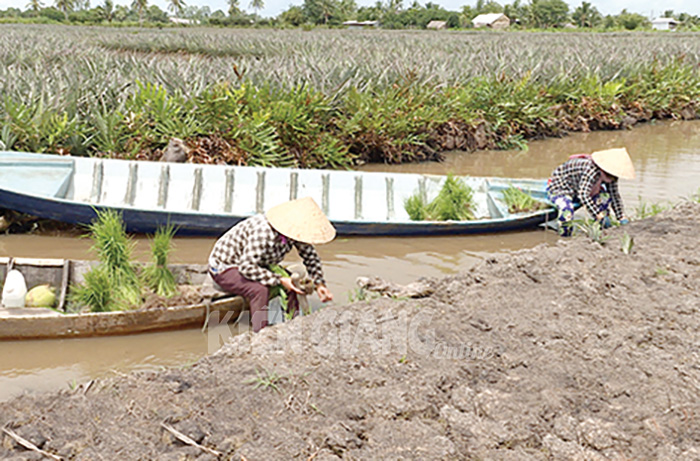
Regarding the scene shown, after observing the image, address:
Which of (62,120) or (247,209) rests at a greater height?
(62,120)

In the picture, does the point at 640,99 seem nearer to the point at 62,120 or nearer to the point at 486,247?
the point at 486,247

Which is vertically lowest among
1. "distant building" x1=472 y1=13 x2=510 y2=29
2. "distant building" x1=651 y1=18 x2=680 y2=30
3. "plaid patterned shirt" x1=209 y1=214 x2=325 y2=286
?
"plaid patterned shirt" x1=209 y1=214 x2=325 y2=286

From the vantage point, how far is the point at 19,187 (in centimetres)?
723

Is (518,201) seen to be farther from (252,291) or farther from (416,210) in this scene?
(252,291)

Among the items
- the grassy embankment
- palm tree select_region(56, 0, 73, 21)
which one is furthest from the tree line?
the grassy embankment

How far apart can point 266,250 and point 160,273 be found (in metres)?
1.01

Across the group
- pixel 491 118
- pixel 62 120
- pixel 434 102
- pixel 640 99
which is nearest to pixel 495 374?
pixel 62 120

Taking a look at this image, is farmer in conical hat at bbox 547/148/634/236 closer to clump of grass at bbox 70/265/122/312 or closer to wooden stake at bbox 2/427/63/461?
clump of grass at bbox 70/265/122/312

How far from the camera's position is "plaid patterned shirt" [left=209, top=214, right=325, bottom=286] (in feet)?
15.6

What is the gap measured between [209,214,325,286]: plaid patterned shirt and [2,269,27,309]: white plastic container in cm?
127

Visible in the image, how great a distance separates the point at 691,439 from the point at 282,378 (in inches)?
76.8

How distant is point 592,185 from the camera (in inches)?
279

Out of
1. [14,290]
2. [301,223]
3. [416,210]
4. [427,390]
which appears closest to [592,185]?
[416,210]

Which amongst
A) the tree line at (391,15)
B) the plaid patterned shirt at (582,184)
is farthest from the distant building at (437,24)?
the plaid patterned shirt at (582,184)
